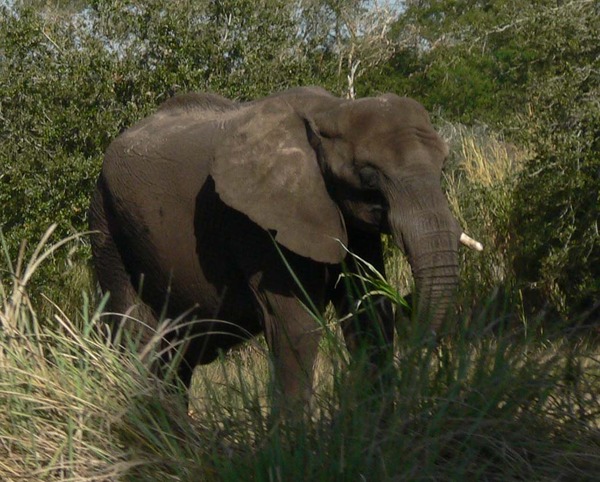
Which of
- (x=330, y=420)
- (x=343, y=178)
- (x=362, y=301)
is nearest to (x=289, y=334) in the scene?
(x=362, y=301)

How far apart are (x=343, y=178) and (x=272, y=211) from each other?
0.46 m

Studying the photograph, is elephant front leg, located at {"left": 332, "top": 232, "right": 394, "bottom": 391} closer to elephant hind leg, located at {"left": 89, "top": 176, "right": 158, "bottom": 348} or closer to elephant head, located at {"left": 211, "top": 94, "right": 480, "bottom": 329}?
elephant head, located at {"left": 211, "top": 94, "right": 480, "bottom": 329}

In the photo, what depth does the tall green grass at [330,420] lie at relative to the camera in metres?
3.91

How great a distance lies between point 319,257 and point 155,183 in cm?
150

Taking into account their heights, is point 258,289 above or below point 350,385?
below

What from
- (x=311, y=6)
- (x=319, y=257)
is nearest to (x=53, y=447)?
(x=319, y=257)

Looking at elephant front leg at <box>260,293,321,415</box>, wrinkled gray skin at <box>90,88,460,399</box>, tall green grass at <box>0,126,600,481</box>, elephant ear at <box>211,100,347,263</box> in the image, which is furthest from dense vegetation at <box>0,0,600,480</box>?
elephant ear at <box>211,100,347,263</box>

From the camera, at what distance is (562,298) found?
998cm

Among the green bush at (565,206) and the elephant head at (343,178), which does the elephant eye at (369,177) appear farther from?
the green bush at (565,206)

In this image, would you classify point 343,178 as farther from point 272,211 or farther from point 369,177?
point 272,211

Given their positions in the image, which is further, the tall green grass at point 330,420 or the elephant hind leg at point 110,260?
the elephant hind leg at point 110,260

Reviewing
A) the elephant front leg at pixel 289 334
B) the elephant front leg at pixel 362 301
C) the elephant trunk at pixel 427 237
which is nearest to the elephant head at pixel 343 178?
the elephant trunk at pixel 427 237

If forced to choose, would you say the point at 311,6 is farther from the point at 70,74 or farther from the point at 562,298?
the point at 562,298

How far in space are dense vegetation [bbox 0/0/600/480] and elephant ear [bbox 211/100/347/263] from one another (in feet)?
2.22
